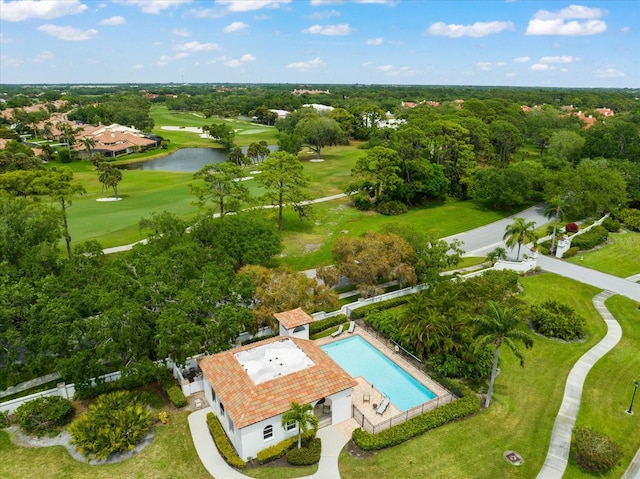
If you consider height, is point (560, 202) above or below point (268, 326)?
above

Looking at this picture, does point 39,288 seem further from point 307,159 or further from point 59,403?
point 307,159

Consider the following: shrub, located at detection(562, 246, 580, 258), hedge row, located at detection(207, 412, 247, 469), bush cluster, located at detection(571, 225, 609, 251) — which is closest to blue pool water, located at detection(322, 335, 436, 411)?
hedge row, located at detection(207, 412, 247, 469)

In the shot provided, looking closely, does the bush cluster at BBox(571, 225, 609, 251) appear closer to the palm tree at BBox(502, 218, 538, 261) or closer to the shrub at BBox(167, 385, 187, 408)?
the palm tree at BBox(502, 218, 538, 261)

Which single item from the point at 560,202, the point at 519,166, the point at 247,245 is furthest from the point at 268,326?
the point at 519,166

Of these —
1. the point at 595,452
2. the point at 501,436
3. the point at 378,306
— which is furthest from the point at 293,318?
the point at 595,452

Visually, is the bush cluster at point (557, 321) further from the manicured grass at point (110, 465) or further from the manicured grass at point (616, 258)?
the manicured grass at point (110, 465)

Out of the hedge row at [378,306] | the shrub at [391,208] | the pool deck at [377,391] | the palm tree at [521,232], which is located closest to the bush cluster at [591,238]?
the palm tree at [521,232]
